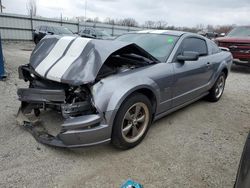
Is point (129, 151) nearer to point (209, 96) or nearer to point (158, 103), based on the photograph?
point (158, 103)

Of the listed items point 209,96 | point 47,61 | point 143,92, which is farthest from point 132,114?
point 209,96

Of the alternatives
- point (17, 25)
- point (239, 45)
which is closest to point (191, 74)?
point (239, 45)

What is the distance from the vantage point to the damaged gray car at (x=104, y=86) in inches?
90.0

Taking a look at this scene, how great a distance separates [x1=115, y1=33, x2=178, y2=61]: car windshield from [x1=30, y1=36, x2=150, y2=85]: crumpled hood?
68 centimetres

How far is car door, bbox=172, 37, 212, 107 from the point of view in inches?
130

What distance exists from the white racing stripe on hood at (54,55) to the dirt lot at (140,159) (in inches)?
38.7

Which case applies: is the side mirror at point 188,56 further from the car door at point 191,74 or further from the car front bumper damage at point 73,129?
the car front bumper damage at point 73,129

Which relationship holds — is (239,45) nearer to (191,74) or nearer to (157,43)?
(191,74)

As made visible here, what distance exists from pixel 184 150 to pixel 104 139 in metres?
1.20

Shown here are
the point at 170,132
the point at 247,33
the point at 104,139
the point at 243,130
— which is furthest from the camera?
the point at 247,33

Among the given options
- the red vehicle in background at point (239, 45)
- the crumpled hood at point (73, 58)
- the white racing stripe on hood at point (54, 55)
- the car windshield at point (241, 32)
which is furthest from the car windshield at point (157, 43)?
the car windshield at point (241, 32)

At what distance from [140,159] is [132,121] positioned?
19.6 inches

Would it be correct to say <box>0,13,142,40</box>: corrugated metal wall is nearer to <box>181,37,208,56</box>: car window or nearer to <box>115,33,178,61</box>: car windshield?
<box>115,33,178,61</box>: car windshield

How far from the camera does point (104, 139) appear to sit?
235 centimetres
